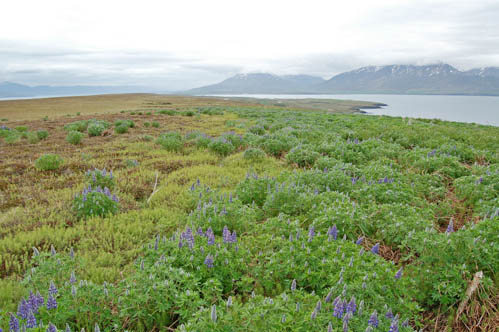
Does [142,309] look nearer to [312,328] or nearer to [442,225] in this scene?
[312,328]

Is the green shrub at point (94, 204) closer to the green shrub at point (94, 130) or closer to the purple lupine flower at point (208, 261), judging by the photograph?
the purple lupine flower at point (208, 261)

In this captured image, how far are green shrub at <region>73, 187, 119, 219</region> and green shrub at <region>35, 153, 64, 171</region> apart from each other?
11.2 ft

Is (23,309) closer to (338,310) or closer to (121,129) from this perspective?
(338,310)

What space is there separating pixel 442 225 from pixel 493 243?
191 centimetres

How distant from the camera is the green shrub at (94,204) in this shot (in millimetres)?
5227

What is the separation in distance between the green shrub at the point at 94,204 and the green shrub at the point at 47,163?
3410 millimetres

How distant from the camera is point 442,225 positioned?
5.17 metres

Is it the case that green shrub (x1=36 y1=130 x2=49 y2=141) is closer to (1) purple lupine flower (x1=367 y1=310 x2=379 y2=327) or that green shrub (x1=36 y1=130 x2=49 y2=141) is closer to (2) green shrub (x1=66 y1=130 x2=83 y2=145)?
(2) green shrub (x1=66 y1=130 x2=83 y2=145)

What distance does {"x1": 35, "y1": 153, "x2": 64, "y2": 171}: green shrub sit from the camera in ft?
26.1

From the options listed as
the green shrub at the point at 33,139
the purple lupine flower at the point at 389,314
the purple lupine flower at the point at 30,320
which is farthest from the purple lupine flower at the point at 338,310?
the green shrub at the point at 33,139

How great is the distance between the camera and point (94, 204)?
5312mm

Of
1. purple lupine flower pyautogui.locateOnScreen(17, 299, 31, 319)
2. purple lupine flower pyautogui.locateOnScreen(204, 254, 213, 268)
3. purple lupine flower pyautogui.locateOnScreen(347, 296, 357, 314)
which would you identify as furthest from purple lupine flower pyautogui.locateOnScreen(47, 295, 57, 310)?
purple lupine flower pyautogui.locateOnScreen(347, 296, 357, 314)

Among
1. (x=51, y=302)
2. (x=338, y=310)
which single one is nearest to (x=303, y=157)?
(x=338, y=310)

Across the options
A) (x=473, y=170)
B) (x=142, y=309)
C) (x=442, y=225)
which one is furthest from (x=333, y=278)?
(x=473, y=170)
